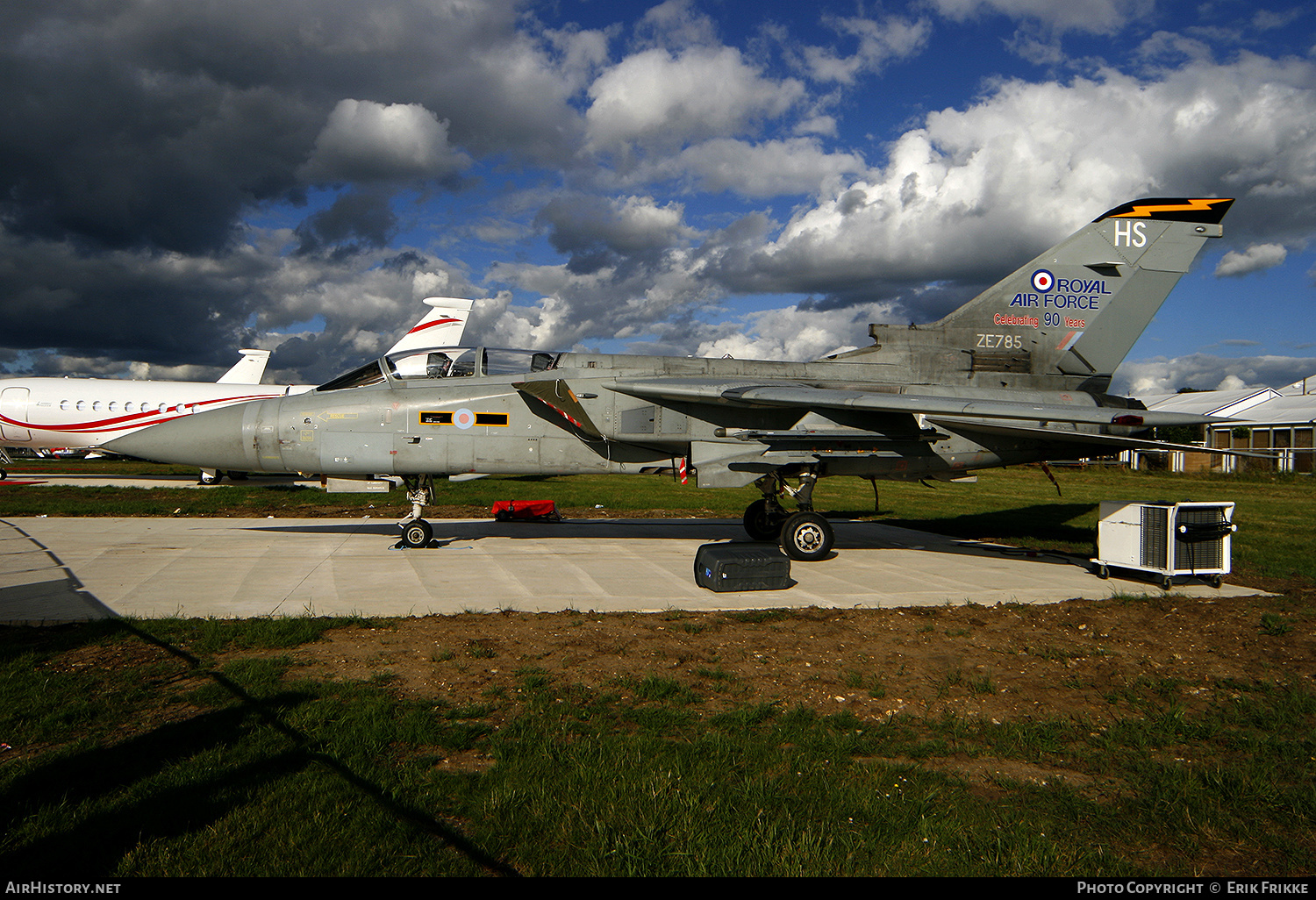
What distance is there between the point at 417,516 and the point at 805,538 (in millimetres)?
6369

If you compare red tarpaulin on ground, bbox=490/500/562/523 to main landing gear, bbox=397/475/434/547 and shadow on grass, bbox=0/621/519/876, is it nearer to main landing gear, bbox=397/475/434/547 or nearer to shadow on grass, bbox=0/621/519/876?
main landing gear, bbox=397/475/434/547

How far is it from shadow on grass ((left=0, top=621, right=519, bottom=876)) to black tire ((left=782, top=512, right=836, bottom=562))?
7.84 meters

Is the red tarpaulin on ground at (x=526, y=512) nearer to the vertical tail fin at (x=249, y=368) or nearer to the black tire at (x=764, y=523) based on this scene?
the black tire at (x=764, y=523)

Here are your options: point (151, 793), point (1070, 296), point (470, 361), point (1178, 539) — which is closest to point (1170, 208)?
point (1070, 296)

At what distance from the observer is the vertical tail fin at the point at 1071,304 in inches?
476

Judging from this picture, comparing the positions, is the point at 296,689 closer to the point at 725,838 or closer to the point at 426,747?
the point at 426,747

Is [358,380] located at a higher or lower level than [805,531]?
higher

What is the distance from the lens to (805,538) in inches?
434

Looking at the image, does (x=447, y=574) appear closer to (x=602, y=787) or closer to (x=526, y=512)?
(x=526, y=512)

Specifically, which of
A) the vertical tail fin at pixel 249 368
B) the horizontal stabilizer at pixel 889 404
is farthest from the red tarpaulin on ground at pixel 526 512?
the vertical tail fin at pixel 249 368

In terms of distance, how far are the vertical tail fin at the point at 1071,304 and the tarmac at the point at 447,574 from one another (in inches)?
134

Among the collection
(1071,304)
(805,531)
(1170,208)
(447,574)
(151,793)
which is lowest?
(447,574)

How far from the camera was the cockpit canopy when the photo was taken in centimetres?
1114

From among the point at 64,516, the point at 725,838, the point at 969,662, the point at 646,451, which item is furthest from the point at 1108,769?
the point at 64,516
